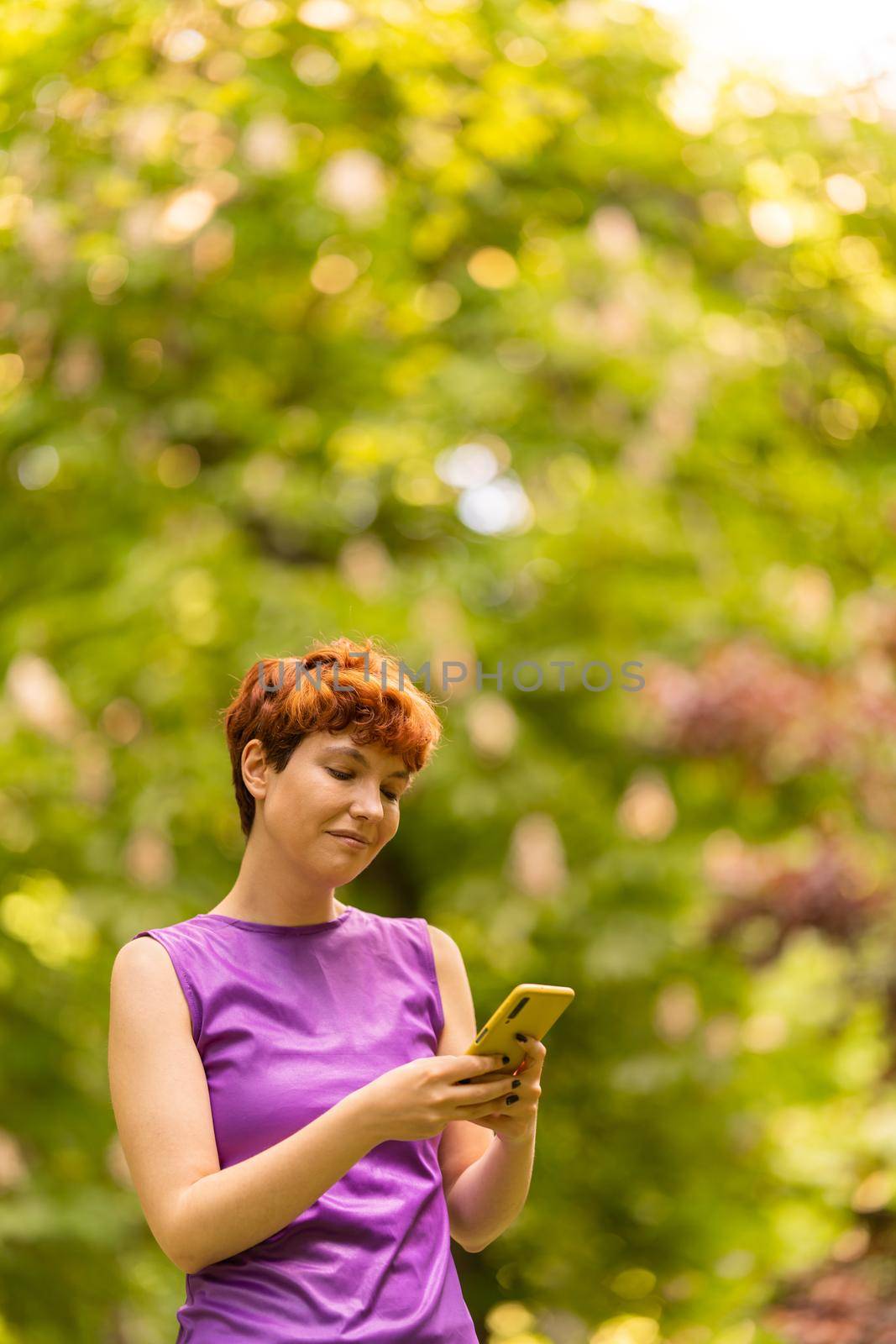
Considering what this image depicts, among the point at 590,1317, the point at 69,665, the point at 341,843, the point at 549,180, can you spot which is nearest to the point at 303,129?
the point at 549,180

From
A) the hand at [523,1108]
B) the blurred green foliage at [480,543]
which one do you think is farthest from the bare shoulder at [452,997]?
the blurred green foliage at [480,543]

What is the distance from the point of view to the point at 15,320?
621 cm

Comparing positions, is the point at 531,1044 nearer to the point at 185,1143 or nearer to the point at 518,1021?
the point at 518,1021

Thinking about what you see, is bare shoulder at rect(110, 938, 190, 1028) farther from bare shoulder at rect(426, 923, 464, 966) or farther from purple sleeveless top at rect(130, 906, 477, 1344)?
bare shoulder at rect(426, 923, 464, 966)

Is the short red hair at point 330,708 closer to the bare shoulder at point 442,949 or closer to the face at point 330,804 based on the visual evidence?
the face at point 330,804

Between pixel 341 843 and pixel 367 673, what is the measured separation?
0.17 m

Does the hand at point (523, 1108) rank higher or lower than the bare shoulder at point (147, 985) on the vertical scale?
lower

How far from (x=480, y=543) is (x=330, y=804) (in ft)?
15.7

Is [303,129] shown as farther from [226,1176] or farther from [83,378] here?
[226,1176]

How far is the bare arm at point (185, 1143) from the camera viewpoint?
4.22ft

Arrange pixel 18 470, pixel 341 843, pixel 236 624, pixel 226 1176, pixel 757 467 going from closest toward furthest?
1. pixel 226 1176
2. pixel 341 843
3. pixel 236 624
4. pixel 18 470
5. pixel 757 467

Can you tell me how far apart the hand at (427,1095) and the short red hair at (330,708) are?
0.33 m

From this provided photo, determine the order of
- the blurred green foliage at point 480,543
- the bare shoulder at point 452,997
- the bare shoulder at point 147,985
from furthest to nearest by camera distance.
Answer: the blurred green foliage at point 480,543 → the bare shoulder at point 452,997 → the bare shoulder at point 147,985

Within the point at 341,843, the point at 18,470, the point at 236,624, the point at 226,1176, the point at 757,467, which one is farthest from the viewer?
the point at 757,467
